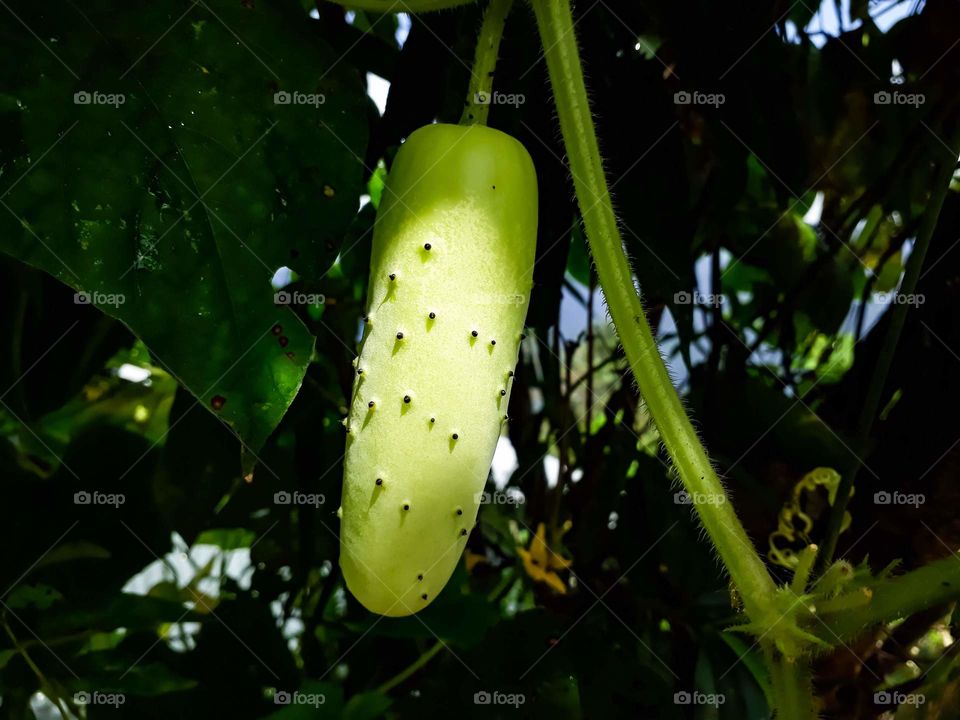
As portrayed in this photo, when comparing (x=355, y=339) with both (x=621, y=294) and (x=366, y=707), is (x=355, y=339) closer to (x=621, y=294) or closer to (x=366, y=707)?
(x=366, y=707)

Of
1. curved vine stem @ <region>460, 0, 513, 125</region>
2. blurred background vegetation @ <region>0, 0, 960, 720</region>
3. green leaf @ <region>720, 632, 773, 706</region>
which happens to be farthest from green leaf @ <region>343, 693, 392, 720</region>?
curved vine stem @ <region>460, 0, 513, 125</region>

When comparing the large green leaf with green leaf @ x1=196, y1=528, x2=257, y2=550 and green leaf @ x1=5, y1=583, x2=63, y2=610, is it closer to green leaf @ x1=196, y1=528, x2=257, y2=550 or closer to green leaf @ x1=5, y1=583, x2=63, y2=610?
green leaf @ x1=5, y1=583, x2=63, y2=610

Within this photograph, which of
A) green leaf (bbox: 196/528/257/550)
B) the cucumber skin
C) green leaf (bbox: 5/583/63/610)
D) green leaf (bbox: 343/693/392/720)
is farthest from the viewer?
green leaf (bbox: 196/528/257/550)

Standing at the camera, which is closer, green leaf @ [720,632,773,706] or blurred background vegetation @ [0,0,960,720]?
blurred background vegetation @ [0,0,960,720]

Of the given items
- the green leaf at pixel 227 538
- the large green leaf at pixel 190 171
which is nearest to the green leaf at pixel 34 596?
the green leaf at pixel 227 538

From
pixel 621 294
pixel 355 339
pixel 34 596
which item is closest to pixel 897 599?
pixel 621 294

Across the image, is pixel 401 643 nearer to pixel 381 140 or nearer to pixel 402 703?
pixel 402 703
